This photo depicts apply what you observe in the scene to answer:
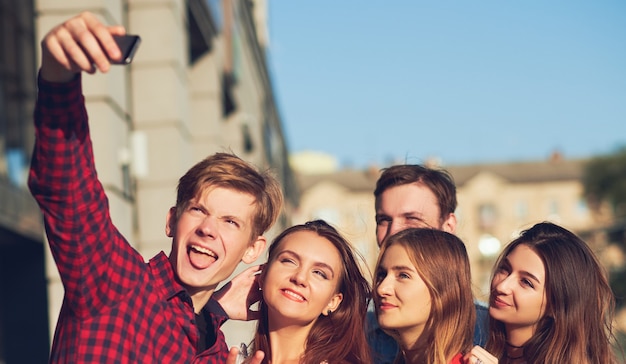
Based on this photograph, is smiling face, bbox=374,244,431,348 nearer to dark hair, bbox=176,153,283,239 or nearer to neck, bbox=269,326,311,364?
neck, bbox=269,326,311,364

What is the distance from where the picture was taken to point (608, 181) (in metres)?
54.3

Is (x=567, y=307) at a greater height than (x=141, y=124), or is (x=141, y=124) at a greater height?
(x=141, y=124)

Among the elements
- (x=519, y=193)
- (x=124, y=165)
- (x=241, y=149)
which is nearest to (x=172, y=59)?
(x=124, y=165)

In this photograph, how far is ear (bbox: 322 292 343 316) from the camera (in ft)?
12.1

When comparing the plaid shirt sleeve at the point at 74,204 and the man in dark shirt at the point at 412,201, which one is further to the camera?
the man in dark shirt at the point at 412,201

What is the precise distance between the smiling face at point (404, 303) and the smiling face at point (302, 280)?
204 millimetres

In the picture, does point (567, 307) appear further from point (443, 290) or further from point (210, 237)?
point (210, 237)

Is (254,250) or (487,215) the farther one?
(487,215)

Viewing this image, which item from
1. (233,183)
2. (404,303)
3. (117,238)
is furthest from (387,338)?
(117,238)

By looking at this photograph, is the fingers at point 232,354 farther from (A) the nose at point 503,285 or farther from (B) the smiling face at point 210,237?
(A) the nose at point 503,285

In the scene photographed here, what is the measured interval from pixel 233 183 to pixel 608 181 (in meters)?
54.0

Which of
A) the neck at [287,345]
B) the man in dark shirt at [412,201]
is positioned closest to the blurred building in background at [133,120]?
the man in dark shirt at [412,201]

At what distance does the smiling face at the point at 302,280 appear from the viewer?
353 cm

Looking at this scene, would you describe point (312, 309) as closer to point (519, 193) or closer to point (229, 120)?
point (229, 120)
